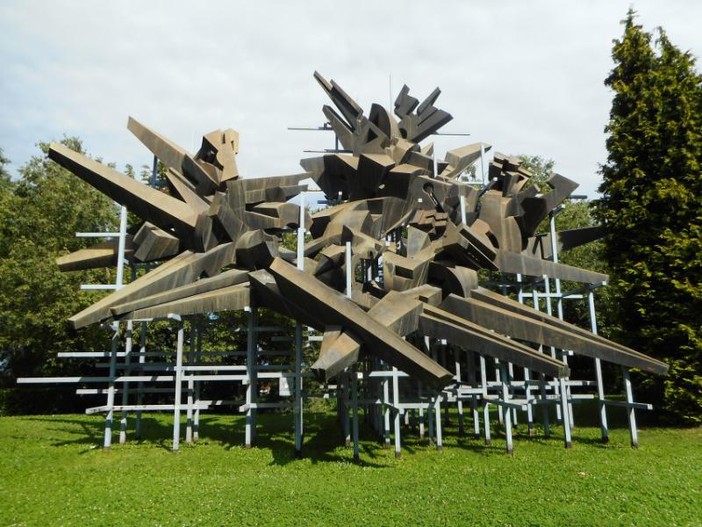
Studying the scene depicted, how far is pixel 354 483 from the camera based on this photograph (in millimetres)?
8852

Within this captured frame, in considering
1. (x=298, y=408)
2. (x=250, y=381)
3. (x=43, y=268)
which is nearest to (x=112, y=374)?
(x=250, y=381)

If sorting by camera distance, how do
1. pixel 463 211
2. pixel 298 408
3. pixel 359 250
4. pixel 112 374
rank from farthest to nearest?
1. pixel 463 211
2. pixel 359 250
3. pixel 112 374
4. pixel 298 408

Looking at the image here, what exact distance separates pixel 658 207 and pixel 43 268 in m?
21.0

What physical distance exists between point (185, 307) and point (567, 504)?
8.00m

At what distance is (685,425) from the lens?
1359 centimetres

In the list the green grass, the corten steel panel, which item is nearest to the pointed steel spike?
the corten steel panel

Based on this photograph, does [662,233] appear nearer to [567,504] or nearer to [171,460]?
[567,504]

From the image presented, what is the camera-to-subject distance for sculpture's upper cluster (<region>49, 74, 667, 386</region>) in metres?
10.7

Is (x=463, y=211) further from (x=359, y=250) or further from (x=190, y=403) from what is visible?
(x=190, y=403)

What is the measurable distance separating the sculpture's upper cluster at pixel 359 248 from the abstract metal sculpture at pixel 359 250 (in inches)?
1.2

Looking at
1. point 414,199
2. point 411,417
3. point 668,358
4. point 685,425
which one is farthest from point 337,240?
point 685,425

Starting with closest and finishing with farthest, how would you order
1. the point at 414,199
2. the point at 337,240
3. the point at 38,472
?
A: the point at 38,472, the point at 337,240, the point at 414,199

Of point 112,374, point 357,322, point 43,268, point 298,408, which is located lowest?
point 298,408

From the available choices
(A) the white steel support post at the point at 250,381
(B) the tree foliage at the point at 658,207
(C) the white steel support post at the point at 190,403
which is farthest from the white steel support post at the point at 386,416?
(B) the tree foliage at the point at 658,207
